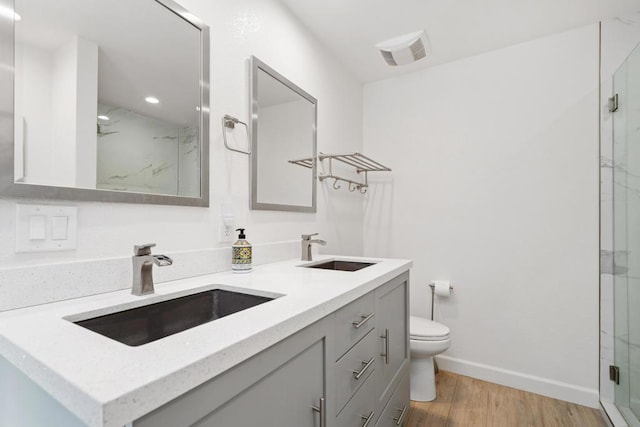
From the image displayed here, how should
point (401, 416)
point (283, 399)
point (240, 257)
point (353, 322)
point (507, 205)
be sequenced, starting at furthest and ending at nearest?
point (507, 205)
point (401, 416)
point (240, 257)
point (353, 322)
point (283, 399)

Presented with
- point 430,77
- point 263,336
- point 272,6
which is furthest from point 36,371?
point 430,77

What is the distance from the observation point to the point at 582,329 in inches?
77.1

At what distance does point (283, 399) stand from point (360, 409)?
0.53 metres

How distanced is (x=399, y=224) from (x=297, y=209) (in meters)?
1.08

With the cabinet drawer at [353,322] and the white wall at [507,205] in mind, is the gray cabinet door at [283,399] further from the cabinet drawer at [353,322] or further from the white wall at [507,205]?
the white wall at [507,205]

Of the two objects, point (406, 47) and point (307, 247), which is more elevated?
point (406, 47)

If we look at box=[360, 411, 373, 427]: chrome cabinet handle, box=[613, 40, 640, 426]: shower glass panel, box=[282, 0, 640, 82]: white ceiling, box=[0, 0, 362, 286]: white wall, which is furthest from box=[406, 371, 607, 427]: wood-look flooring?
box=[282, 0, 640, 82]: white ceiling

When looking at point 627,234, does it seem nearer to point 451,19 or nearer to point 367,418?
point 451,19

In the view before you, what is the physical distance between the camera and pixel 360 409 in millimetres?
1107

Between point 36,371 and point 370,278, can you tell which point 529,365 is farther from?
point 36,371

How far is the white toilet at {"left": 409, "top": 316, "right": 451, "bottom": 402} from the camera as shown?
192cm

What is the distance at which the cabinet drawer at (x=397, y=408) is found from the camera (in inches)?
53.6

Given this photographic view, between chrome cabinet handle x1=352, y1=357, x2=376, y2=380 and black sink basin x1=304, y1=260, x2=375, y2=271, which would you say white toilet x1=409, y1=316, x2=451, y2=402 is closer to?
black sink basin x1=304, y1=260, x2=375, y2=271

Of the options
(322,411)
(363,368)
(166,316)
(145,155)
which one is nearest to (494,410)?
(363,368)
